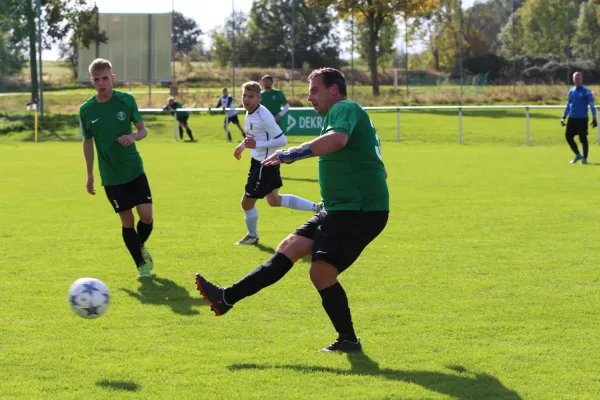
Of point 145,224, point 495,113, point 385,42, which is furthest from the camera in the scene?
point 385,42

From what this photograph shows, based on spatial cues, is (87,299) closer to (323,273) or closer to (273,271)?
(273,271)

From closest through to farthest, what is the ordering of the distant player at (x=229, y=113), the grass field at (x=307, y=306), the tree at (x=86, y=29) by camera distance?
the grass field at (x=307, y=306) → the distant player at (x=229, y=113) → the tree at (x=86, y=29)

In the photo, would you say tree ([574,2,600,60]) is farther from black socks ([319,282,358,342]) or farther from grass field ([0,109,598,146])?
black socks ([319,282,358,342])

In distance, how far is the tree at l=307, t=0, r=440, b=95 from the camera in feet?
167

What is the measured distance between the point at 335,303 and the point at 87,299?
190 cm

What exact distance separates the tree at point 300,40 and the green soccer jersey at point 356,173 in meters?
54.5

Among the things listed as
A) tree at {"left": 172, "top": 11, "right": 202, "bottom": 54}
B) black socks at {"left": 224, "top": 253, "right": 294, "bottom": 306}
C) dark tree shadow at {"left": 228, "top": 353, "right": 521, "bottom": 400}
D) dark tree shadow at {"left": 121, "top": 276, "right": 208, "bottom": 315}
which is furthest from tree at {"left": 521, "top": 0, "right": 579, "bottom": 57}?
dark tree shadow at {"left": 228, "top": 353, "right": 521, "bottom": 400}

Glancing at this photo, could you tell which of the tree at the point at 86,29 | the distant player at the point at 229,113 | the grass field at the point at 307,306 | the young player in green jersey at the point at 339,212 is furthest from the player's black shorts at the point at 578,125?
the tree at the point at 86,29

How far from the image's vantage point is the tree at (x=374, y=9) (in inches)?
2005

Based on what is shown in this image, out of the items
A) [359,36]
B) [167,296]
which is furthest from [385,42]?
Result: [167,296]

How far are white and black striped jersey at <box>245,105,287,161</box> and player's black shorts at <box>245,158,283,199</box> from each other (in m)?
0.18

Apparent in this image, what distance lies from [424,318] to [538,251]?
11.7ft

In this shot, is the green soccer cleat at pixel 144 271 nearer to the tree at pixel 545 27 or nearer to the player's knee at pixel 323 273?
the player's knee at pixel 323 273

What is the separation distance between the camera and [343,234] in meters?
6.11
